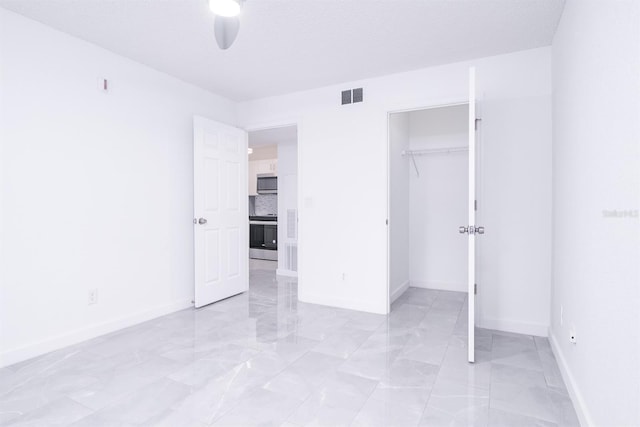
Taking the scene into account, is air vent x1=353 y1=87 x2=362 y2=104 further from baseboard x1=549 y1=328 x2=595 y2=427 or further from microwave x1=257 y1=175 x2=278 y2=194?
microwave x1=257 y1=175 x2=278 y2=194

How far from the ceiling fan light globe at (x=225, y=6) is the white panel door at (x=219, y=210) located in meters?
2.12

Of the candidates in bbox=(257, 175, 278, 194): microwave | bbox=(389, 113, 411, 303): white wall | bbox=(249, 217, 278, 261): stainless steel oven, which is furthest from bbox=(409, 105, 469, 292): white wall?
bbox=(257, 175, 278, 194): microwave

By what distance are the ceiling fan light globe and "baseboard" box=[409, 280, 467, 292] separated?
394 centimetres

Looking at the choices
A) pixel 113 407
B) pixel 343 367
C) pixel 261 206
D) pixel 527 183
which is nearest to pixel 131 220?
pixel 113 407

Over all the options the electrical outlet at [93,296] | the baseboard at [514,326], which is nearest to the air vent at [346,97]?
the baseboard at [514,326]

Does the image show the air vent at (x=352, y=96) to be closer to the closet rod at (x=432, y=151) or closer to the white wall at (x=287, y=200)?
the closet rod at (x=432, y=151)

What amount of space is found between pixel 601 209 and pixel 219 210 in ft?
11.5

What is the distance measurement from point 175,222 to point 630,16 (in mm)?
3745

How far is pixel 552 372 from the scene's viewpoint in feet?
7.52

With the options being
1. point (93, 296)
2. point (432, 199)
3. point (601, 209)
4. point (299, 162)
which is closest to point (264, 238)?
point (299, 162)

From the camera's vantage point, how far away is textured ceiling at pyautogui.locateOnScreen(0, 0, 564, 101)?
236 cm

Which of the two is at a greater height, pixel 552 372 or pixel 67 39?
pixel 67 39

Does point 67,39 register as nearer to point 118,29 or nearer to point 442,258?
point 118,29

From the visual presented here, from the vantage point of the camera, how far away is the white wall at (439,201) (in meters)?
4.43
